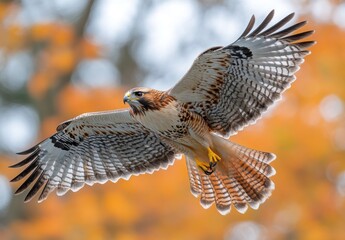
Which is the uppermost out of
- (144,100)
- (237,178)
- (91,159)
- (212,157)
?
(91,159)

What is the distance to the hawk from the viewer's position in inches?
287

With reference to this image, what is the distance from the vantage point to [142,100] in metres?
7.38

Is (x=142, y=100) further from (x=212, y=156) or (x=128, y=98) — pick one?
(x=212, y=156)

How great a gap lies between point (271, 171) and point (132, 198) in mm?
7328

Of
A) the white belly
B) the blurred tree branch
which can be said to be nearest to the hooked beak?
the white belly

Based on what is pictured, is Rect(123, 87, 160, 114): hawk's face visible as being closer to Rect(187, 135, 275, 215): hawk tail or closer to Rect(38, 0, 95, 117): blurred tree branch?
Rect(187, 135, 275, 215): hawk tail

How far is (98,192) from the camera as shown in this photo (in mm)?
15227

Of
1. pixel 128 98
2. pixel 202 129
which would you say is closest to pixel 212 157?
pixel 202 129

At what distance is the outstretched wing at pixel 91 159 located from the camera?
27.4 feet

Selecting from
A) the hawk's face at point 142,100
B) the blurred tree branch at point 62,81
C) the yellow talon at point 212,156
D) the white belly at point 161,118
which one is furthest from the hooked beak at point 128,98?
the blurred tree branch at point 62,81

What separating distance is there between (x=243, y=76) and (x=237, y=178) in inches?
44.7

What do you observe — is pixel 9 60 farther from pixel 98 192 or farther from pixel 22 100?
pixel 98 192

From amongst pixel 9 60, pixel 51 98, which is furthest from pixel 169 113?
pixel 9 60

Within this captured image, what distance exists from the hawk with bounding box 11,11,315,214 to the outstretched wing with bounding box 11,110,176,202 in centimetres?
1
